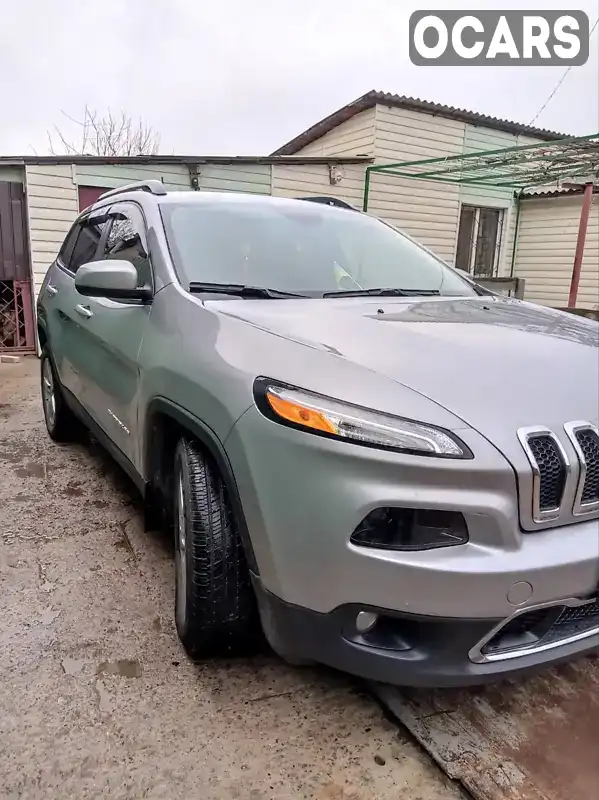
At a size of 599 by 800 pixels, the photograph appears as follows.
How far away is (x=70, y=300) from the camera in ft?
11.7

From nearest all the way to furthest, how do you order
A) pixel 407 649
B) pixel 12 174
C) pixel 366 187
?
pixel 407 649 < pixel 12 174 < pixel 366 187

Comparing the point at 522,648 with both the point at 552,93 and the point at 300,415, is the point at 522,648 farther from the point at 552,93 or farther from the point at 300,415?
the point at 552,93

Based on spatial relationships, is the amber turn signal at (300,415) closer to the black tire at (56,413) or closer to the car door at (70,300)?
the car door at (70,300)

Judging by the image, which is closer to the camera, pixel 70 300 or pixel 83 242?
pixel 70 300

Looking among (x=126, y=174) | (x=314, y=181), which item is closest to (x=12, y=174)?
(x=126, y=174)

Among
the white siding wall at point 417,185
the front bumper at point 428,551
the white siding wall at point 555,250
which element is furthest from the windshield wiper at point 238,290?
the white siding wall at point 555,250

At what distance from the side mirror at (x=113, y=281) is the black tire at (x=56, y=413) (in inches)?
77.7

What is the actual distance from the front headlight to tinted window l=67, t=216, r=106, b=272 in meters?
2.43

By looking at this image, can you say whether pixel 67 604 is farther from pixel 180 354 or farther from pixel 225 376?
pixel 225 376

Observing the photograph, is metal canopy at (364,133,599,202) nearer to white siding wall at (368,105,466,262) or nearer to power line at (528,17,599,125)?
white siding wall at (368,105,466,262)

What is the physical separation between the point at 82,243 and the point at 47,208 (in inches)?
199

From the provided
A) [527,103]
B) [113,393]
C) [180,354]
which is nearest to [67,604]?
[113,393]

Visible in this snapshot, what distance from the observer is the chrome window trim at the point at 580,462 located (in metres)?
1.43

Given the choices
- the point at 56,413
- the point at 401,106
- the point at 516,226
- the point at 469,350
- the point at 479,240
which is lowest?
the point at 56,413
